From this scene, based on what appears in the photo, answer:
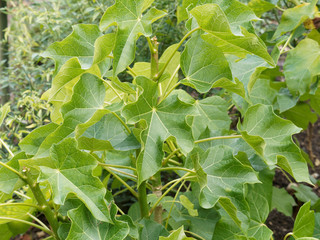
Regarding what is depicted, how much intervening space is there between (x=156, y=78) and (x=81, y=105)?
20cm

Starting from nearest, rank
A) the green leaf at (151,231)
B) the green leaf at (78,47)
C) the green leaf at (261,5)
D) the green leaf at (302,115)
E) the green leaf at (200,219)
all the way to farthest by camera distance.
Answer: the green leaf at (78,47) < the green leaf at (151,231) < the green leaf at (200,219) < the green leaf at (261,5) < the green leaf at (302,115)

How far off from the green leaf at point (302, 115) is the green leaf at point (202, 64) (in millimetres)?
966

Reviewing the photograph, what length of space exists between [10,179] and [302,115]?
4.32 feet

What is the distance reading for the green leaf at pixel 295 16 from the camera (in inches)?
57.7

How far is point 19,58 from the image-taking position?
195cm

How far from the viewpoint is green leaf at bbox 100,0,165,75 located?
2.80 ft

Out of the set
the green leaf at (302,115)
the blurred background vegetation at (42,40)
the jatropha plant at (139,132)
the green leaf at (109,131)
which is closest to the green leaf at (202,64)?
the jatropha plant at (139,132)

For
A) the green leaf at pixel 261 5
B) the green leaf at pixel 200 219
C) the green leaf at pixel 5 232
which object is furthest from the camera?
the green leaf at pixel 261 5

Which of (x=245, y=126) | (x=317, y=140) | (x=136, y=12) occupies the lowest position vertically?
(x=317, y=140)

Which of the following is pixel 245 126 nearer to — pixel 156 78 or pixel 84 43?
pixel 156 78

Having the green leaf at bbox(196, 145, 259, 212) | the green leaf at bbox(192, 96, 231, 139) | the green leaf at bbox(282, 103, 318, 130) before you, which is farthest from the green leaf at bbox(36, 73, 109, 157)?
the green leaf at bbox(282, 103, 318, 130)

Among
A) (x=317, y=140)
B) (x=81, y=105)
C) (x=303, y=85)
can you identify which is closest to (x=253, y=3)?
(x=303, y=85)

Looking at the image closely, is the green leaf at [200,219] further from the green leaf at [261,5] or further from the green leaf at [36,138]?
the green leaf at [261,5]

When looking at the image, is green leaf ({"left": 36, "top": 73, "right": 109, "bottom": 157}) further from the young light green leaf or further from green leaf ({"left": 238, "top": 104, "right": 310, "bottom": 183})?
green leaf ({"left": 238, "top": 104, "right": 310, "bottom": 183})
